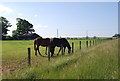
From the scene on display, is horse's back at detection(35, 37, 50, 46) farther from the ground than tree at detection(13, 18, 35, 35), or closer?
closer

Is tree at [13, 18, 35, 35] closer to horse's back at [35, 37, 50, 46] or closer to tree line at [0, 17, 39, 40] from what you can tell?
tree line at [0, 17, 39, 40]

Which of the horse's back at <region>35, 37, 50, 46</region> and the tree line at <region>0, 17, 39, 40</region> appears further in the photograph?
the tree line at <region>0, 17, 39, 40</region>

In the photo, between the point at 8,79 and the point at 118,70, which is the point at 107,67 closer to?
the point at 118,70

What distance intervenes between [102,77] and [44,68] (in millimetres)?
2375

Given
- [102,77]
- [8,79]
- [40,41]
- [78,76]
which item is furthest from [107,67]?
[40,41]

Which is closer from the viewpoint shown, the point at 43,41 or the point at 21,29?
the point at 43,41

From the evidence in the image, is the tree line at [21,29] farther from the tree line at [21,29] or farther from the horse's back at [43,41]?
the horse's back at [43,41]

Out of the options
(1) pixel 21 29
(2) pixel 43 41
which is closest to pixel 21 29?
(1) pixel 21 29

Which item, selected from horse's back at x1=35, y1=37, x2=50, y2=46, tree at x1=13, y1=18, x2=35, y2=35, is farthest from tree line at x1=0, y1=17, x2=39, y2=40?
horse's back at x1=35, y1=37, x2=50, y2=46

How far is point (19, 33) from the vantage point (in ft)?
313

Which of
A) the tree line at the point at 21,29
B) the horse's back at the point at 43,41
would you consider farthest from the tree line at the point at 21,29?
the horse's back at the point at 43,41

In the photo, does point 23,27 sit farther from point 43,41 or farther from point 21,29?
point 43,41

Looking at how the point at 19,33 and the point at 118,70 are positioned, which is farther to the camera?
the point at 19,33

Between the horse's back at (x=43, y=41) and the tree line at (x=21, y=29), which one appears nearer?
the horse's back at (x=43, y=41)
